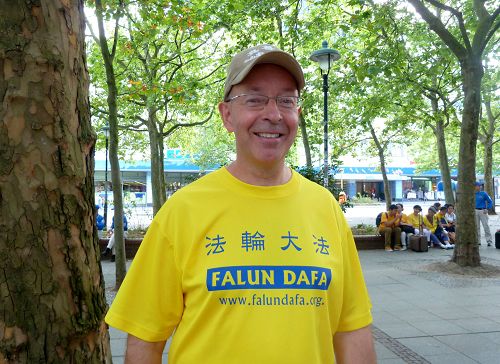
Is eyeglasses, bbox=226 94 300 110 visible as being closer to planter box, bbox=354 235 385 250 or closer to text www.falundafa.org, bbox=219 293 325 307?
text www.falundafa.org, bbox=219 293 325 307

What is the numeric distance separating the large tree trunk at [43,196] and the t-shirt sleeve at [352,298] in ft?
3.21

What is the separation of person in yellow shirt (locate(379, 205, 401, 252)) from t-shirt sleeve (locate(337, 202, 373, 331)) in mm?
12639

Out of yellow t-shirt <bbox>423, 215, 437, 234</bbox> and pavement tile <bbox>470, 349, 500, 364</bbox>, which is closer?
pavement tile <bbox>470, 349, 500, 364</bbox>

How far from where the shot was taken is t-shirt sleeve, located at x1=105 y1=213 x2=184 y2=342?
5.45 ft

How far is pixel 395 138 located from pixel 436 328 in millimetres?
22350

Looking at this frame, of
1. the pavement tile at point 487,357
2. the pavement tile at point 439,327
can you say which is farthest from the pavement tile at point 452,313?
the pavement tile at point 487,357

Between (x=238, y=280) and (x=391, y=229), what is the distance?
43.5 feet

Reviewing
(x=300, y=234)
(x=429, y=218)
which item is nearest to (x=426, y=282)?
(x=429, y=218)

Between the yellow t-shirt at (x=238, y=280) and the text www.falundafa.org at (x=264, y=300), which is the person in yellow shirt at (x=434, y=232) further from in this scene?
the text www.falundafa.org at (x=264, y=300)

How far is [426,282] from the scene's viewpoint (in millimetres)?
9148

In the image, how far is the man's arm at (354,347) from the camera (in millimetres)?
1814

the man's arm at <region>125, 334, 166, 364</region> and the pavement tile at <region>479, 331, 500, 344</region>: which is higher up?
the man's arm at <region>125, 334, 166, 364</region>

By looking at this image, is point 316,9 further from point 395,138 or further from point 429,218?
point 395,138

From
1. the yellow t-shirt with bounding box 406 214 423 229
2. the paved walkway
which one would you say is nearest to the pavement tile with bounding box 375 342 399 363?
the paved walkway
